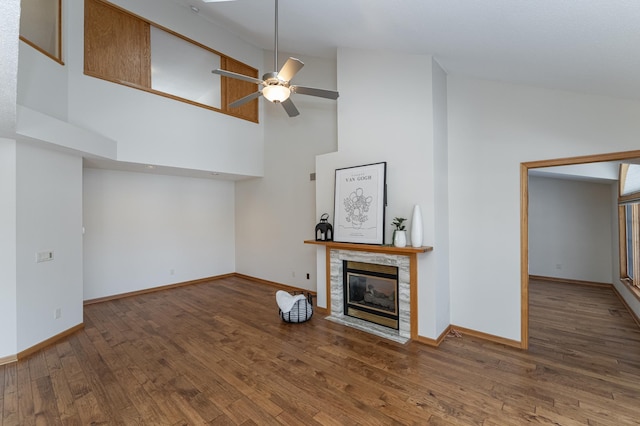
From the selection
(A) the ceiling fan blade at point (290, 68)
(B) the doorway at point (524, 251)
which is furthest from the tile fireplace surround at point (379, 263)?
(A) the ceiling fan blade at point (290, 68)

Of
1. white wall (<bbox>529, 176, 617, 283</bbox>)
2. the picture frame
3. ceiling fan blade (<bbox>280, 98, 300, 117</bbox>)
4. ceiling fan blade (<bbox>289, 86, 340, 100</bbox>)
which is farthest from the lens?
white wall (<bbox>529, 176, 617, 283</bbox>)

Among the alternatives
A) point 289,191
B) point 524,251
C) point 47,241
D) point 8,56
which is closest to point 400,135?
point 524,251

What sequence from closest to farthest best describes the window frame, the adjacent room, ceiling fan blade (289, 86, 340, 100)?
the adjacent room, ceiling fan blade (289, 86, 340, 100), the window frame

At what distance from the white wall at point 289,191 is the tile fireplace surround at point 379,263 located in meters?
1.11

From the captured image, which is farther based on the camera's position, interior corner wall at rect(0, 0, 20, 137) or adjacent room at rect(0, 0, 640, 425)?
adjacent room at rect(0, 0, 640, 425)

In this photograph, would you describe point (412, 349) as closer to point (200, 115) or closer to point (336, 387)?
point (336, 387)

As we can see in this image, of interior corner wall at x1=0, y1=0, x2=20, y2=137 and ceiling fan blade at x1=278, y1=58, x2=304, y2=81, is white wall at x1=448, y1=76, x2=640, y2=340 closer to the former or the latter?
ceiling fan blade at x1=278, y1=58, x2=304, y2=81

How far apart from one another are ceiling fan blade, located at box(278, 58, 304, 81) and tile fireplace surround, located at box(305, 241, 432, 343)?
219 cm

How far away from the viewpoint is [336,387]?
251 cm

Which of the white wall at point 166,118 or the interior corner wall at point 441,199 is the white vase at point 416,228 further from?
the white wall at point 166,118

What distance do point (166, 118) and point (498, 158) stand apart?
Result: 4.90 m

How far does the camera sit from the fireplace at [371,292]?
3701mm

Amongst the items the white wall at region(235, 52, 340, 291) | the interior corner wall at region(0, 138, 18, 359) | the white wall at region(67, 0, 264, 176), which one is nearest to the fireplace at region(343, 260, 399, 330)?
the white wall at region(235, 52, 340, 291)

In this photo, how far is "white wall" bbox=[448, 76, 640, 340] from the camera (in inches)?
113
